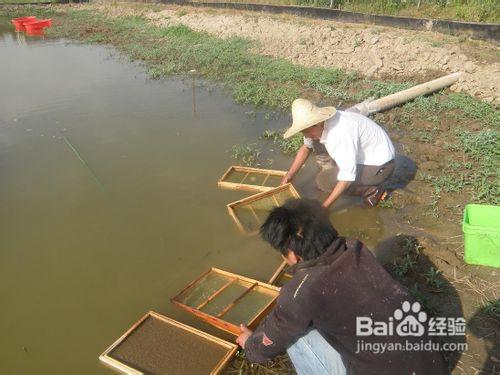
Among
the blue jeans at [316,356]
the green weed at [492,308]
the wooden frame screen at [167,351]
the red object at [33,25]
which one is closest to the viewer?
the blue jeans at [316,356]

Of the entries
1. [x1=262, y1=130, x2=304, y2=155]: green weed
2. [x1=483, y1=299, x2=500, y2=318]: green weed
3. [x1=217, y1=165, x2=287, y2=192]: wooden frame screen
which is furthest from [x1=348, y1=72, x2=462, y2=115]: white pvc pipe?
[x1=483, y1=299, x2=500, y2=318]: green weed

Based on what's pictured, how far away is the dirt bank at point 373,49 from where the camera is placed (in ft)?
24.3

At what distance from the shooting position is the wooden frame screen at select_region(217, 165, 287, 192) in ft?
15.9

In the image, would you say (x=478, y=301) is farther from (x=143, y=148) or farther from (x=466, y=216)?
(x=143, y=148)

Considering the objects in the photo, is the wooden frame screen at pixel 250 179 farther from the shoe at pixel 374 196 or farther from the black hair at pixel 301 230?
the black hair at pixel 301 230

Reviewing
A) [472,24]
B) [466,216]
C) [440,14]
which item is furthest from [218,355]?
[440,14]

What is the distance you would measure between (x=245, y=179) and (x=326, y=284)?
334 cm

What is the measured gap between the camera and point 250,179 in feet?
16.7

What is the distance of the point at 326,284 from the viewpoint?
1.80 meters

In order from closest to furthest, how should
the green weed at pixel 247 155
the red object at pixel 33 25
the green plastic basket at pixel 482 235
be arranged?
the green plastic basket at pixel 482 235
the green weed at pixel 247 155
the red object at pixel 33 25

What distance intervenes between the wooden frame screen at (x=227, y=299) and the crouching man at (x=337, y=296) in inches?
43.6

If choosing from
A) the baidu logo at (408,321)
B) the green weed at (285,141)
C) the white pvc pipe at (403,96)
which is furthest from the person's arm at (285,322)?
the white pvc pipe at (403,96)

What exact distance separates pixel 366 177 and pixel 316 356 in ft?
8.21

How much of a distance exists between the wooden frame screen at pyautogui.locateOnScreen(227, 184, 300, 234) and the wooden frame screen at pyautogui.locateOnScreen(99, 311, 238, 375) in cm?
149
